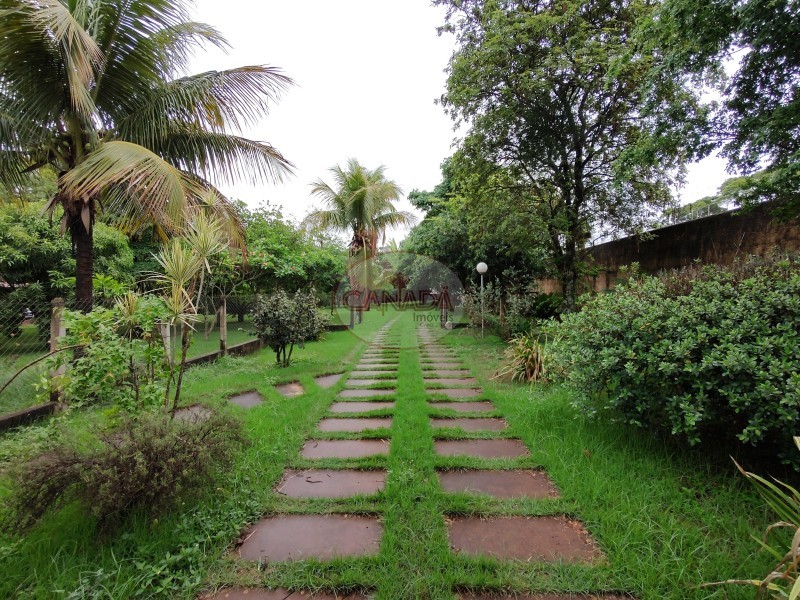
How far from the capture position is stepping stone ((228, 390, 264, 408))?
158 inches

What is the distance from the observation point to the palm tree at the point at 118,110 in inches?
126

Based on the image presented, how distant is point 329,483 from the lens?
2.42 m

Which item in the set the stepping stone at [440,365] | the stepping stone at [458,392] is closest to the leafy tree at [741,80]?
the stepping stone at [458,392]

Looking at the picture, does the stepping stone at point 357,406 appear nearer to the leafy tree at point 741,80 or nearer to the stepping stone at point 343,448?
the stepping stone at point 343,448

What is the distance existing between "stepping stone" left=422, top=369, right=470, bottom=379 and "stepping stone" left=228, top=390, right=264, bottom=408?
8.45 feet

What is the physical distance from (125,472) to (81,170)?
305 cm

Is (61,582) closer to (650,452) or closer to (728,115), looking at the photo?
(650,452)

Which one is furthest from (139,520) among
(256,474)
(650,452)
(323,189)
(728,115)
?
(323,189)

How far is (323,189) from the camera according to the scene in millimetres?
12547

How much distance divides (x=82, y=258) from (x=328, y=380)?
135 inches

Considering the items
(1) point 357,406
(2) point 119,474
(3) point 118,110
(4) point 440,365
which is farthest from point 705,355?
(3) point 118,110

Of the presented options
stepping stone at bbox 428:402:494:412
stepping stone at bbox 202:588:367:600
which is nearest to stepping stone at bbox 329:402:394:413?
stepping stone at bbox 428:402:494:412

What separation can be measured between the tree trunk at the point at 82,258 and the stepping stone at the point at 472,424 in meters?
4.13

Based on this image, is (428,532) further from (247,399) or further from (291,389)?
(291,389)
